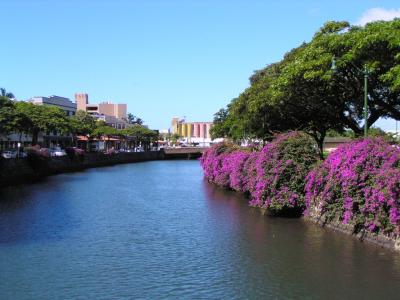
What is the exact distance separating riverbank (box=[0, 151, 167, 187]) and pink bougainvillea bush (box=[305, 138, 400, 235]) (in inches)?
1355

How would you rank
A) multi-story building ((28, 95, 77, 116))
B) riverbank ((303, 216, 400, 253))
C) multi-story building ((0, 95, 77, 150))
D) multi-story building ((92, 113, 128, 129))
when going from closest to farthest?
riverbank ((303, 216, 400, 253)) < multi-story building ((0, 95, 77, 150)) < multi-story building ((28, 95, 77, 116)) < multi-story building ((92, 113, 128, 129))

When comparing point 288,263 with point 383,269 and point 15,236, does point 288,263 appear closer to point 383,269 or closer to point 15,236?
point 383,269

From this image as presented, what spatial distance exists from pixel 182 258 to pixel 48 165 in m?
51.7

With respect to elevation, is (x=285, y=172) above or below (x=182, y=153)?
below

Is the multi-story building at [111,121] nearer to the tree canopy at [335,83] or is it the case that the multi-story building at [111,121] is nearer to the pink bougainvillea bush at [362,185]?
the tree canopy at [335,83]

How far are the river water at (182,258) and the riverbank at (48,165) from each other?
20.7m

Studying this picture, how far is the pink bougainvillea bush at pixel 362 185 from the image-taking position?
1833 centimetres

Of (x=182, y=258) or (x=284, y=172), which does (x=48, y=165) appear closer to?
(x=284, y=172)

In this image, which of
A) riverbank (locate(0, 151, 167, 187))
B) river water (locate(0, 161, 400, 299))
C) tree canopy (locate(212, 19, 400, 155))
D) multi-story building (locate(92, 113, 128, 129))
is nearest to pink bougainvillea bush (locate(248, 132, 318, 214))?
river water (locate(0, 161, 400, 299))

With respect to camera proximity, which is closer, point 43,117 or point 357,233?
point 357,233

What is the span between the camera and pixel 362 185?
20.4m

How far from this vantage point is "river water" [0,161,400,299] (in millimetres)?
15109

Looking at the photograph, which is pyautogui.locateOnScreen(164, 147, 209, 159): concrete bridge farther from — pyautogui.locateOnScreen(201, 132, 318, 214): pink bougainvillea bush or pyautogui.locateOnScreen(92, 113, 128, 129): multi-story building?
pyautogui.locateOnScreen(201, 132, 318, 214): pink bougainvillea bush

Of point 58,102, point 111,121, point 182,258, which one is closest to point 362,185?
point 182,258
